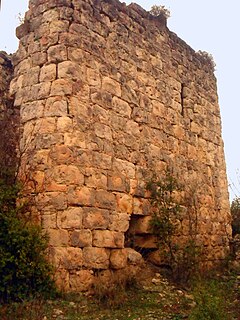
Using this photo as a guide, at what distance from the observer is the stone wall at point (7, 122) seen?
6.48m

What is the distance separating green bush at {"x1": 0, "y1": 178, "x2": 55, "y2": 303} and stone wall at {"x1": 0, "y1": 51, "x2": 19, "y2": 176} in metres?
0.79

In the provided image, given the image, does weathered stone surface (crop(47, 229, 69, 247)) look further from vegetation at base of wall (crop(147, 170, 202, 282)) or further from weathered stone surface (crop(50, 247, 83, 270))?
vegetation at base of wall (crop(147, 170, 202, 282))

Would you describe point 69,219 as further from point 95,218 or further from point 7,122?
point 7,122

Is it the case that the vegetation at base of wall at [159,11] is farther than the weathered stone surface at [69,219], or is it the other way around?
the vegetation at base of wall at [159,11]

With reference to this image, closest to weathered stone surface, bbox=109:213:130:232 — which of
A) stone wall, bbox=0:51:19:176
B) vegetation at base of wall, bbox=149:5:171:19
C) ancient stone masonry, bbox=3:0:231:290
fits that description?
Answer: ancient stone masonry, bbox=3:0:231:290

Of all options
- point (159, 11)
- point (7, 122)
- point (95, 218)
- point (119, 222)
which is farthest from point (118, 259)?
point (159, 11)

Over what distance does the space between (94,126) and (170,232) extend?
7.66ft

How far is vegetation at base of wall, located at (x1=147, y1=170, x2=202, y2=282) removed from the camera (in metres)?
7.42

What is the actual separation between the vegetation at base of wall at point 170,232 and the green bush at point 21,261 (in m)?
2.38

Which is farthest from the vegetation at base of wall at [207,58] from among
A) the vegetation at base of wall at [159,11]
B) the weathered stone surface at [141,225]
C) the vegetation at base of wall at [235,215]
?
the weathered stone surface at [141,225]

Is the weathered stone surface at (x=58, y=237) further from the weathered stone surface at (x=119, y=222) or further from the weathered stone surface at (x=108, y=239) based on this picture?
the weathered stone surface at (x=119, y=222)

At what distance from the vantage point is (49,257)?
230 inches

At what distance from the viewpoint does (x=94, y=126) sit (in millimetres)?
6664

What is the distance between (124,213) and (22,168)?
1.79m
